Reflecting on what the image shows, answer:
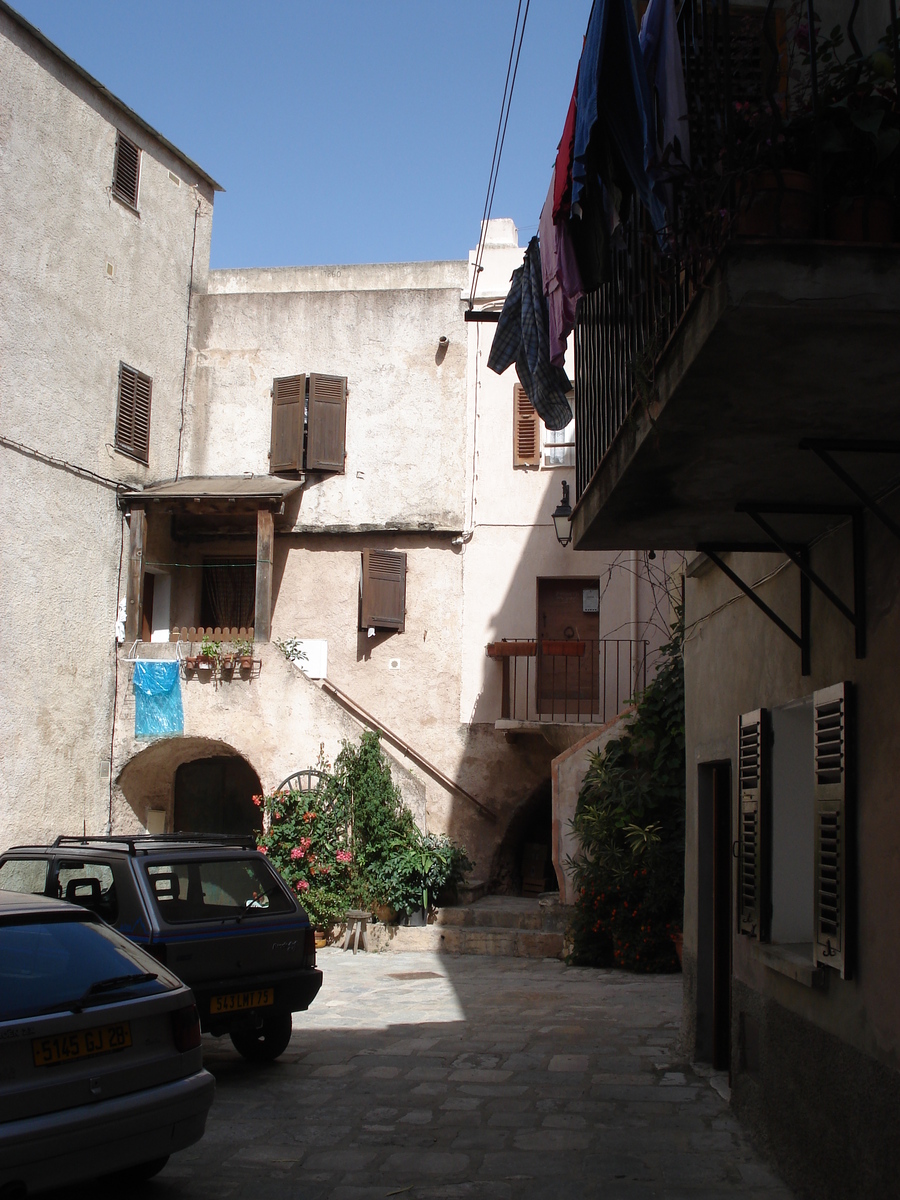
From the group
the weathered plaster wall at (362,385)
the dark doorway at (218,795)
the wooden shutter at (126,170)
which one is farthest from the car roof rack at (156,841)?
the wooden shutter at (126,170)

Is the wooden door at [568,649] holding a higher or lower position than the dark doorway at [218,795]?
higher

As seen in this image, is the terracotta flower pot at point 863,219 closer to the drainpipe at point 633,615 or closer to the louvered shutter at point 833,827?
the louvered shutter at point 833,827

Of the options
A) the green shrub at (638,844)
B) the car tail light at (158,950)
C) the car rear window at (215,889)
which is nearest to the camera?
the car tail light at (158,950)

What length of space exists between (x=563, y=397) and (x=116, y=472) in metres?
11.2

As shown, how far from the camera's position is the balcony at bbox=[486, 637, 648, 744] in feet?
54.2

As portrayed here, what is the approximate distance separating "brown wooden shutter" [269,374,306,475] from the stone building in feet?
0.15

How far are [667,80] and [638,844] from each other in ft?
30.0

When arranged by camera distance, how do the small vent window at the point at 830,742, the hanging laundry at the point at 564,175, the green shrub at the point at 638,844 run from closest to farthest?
the small vent window at the point at 830,742
the hanging laundry at the point at 564,175
the green shrub at the point at 638,844

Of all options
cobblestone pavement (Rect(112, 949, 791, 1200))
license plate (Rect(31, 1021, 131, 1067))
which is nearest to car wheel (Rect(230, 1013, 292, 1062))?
cobblestone pavement (Rect(112, 949, 791, 1200))

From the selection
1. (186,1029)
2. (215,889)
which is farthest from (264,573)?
(186,1029)

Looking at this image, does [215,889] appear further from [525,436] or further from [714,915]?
[525,436]

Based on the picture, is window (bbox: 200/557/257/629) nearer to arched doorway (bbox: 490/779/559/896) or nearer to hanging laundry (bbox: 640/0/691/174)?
arched doorway (bbox: 490/779/559/896)

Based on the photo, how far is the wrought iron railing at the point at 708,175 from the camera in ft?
11.8

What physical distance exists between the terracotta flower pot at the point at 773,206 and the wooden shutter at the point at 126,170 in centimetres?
1557
